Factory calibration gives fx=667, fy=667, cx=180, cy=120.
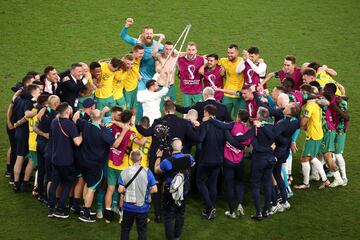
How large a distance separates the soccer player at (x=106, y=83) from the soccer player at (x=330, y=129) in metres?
3.96

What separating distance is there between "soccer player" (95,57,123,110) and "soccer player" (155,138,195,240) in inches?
129

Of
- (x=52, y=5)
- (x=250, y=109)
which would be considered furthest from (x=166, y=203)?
(x=52, y=5)

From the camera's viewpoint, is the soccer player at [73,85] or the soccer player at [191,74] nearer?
the soccer player at [73,85]

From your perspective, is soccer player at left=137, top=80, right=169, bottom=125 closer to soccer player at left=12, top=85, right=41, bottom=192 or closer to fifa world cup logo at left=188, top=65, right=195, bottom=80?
fifa world cup logo at left=188, top=65, right=195, bottom=80

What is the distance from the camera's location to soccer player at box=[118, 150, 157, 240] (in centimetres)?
934

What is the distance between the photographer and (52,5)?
67.6 feet

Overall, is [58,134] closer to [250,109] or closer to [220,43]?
[250,109]

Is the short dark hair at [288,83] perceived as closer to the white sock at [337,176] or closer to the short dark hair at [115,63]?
the white sock at [337,176]

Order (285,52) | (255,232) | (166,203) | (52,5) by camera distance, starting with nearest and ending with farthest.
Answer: (166,203) < (255,232) < (285,52) < (52,5)

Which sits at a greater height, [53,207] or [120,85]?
[120,85]

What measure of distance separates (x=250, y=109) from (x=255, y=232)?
290cm

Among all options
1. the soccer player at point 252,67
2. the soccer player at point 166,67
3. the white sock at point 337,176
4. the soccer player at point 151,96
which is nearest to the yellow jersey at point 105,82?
the soccer player at point 151,96

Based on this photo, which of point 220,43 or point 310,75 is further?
point 220,43

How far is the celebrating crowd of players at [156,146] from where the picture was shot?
10.1m
